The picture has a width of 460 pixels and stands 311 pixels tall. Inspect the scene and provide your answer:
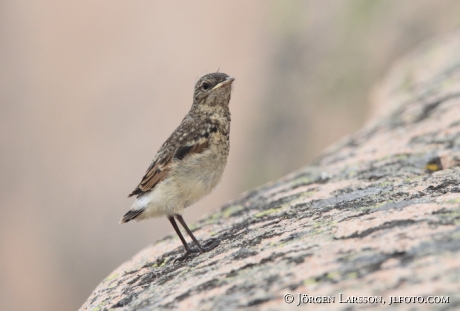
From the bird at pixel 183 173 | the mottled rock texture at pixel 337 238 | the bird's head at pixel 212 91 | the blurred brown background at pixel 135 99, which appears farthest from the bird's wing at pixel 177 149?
the blurred brown background at pixel 135 99

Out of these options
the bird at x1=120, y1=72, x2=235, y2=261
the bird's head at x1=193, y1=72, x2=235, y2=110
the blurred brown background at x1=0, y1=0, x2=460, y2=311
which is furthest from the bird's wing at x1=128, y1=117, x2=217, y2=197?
the blurred brown background at x1=0, y1=0, x2=460, y2=311

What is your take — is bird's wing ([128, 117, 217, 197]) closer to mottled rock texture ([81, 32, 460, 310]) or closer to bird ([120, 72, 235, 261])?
bird ([120, 72, 235, 261])

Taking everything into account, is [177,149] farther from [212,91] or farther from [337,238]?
[337,238]

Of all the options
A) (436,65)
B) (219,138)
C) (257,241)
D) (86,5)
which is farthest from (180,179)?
(86,5)

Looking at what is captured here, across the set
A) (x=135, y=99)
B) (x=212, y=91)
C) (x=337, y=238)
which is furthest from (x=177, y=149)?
(x=135, y=99)

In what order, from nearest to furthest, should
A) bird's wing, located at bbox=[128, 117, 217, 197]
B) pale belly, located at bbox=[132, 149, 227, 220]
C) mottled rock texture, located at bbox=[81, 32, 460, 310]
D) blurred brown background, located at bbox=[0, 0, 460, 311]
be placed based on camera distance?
mottled rock texture, located at bbox=[81, 32, 460, 310] → pale belly, located at bbox=[132, 149, 227, 220] → bird's wing, located at bbox=[128, 117, 217, 197] → blurred brown background, located at bbox=[0, 0, 460, 311]

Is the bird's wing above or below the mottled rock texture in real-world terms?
above

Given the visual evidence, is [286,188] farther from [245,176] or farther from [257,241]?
[245,176]

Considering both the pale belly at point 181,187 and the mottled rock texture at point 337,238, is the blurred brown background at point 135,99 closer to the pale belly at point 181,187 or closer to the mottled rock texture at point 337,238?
the mottled rock texture at point 337,238
